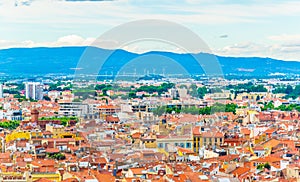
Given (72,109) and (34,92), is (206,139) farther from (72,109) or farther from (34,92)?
(34,92)

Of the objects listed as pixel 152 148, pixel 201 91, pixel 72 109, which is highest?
pixel 201 91

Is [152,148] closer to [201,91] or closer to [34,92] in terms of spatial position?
[201,91]

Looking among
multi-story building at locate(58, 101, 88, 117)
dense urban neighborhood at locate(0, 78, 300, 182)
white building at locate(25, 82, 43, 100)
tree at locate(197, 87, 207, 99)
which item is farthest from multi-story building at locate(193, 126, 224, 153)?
white building at locate(25, 82, 43, 100)

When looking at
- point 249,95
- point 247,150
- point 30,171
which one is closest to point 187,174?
point 30,171

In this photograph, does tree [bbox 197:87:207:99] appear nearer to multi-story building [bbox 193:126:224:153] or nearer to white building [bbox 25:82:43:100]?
white building [bbox 25:82:43:100]

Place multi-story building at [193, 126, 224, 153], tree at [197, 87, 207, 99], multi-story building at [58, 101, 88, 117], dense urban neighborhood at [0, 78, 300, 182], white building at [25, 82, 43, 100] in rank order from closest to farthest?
1. dense urban neighborhood at [0, 78, 300, 182]
2. multi-story building at [193, 126, 224, 153]
3. multi-story building at [58, 101, 88, 117]
4. tree at [197, 87, 207, 99]
5. white building at [25, 82, 43, 100]

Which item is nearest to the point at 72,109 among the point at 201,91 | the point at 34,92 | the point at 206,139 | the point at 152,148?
the point at 201,91

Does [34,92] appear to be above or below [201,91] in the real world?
below

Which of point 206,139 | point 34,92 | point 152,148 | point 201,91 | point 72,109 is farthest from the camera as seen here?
point 34,92

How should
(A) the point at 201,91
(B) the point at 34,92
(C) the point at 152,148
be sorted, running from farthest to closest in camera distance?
(B) the point at 34,92, (A) the point at 201,91, (C) the point at 152,148

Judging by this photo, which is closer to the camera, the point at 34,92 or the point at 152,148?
the point at 152,148

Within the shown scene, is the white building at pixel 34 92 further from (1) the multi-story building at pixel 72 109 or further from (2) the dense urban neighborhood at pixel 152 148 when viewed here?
(2) the dense urban neighborhood at pixel 152 148
